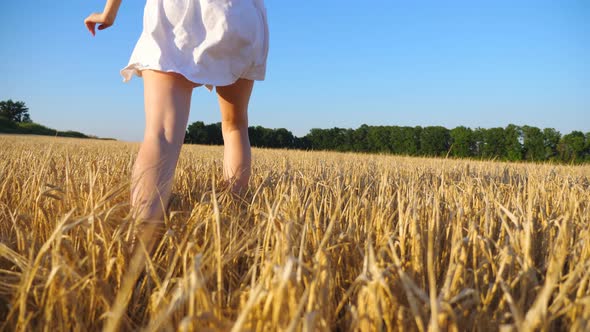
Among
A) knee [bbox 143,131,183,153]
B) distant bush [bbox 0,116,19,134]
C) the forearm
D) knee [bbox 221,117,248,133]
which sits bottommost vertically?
knee [bbox 143,131,183,153]

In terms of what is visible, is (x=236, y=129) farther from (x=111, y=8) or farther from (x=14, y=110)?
(x=14, y=110)

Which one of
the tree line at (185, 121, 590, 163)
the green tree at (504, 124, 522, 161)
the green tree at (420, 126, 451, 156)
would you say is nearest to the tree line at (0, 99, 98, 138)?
the tree line at (185, 121, 590, 163)

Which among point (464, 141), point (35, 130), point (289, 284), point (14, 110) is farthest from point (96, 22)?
point (14, 110)

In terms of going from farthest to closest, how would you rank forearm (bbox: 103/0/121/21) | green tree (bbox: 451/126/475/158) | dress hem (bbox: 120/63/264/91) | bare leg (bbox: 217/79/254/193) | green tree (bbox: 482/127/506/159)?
1. green tree (bbox: 451/126/475/158)
2. green tree (bbox: 482/127/506/159)
3. bare leg (bbox: 217/79/254/193)
4. forearm (bbox: 103/0/121/21)
5. dress hem (bbox: 120/63/264/91)

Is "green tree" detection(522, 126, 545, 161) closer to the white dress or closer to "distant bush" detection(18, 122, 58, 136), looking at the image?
the white dress

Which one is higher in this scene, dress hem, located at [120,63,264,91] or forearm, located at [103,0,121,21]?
forearm, located at [103,0,121,21]

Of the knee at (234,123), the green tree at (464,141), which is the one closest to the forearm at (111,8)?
the knee at (234,123)

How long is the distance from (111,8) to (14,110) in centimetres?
4890

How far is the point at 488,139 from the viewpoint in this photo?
2381 cm

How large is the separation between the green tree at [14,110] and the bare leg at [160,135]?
152ft

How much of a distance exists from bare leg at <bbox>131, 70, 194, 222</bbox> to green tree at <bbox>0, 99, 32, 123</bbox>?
46.5m

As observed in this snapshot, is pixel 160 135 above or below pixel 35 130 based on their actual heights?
below

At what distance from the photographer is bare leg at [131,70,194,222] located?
1.24 meters

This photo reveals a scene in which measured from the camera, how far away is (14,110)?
41.3 metres
